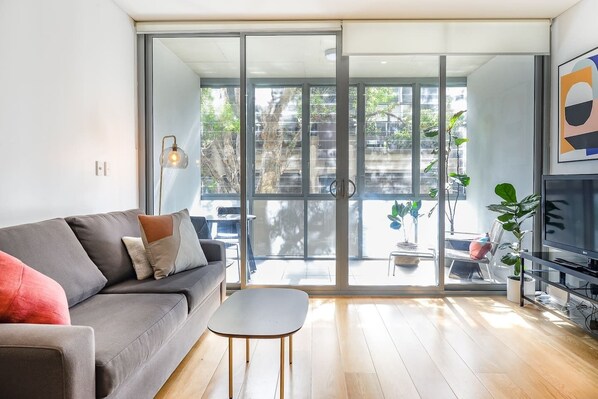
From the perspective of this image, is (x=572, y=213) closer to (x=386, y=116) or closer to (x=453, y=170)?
(x=453, y=170)

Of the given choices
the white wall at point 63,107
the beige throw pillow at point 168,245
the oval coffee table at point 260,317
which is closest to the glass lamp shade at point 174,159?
the white wall at point 63,107

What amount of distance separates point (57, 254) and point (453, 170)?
→ 11.1ft

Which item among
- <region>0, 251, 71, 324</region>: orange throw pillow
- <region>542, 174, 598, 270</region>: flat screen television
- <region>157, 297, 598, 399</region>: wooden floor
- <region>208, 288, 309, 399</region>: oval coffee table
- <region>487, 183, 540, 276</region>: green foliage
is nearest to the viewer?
<region>0, 251, 71, 324</region>: orange throw pillow

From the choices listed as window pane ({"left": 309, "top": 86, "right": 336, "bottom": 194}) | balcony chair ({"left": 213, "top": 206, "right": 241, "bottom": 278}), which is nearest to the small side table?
window pane ({"left": 309, "top": 86, "right": 336, "bottom": 194})

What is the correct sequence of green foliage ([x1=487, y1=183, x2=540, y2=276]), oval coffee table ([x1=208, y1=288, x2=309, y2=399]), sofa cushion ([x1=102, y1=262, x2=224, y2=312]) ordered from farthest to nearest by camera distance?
green foliage ([x1=487, y1=183, x2=540, y2=276]), sofa cushion ([x1=102, y1=262, x2=224, y2=312]), oval coffee table ([x1=208, y1=288, x2=309, y2=399])

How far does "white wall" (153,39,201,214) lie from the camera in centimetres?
352

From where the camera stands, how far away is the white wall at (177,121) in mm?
3516

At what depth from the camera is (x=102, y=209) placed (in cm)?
279

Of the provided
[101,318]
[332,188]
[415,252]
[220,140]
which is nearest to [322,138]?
[332,188]

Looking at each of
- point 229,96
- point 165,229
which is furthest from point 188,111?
point 165,229

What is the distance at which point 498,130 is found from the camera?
138 inches

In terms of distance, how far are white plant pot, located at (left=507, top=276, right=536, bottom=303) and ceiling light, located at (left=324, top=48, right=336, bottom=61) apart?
274cm

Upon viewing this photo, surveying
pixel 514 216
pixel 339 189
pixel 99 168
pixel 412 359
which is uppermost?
pixel 99 168

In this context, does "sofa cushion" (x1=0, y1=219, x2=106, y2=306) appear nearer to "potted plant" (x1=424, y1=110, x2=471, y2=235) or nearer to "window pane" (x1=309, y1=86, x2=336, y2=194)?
"window pane" (x1=309, y1=86, x2=336, y2=194)
